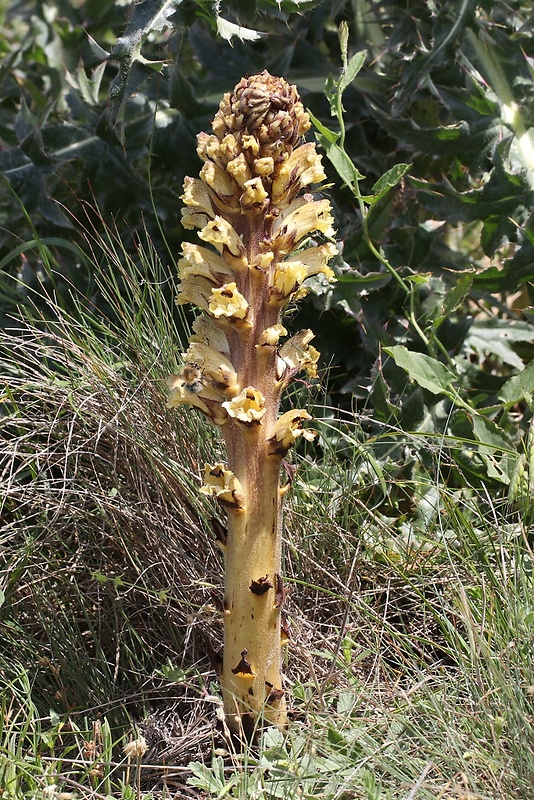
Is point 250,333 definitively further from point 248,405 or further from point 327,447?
point 327,447

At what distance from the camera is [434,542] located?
2.27 metres

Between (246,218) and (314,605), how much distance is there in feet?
3.67

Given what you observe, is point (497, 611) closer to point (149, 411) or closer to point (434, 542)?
point (434, 542)

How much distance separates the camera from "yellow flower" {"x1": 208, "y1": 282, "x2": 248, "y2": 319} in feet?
5.80

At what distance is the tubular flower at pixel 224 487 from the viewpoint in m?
1.81

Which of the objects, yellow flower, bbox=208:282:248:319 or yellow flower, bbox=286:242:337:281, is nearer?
yellow flower, bbox=208:282:248:319

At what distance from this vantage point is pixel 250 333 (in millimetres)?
1841

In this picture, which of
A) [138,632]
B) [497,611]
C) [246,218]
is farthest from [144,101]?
[497,611]

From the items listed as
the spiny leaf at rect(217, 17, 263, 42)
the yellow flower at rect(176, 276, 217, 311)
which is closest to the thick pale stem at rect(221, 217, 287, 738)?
the yellow flower at rect(176, 276, 217, 311)

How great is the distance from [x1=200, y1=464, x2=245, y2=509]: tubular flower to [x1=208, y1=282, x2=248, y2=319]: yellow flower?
318 mm

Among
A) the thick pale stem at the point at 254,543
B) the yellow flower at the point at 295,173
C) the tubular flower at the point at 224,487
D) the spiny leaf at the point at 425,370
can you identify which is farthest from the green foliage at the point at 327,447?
the yellow flower at the point at 295,173

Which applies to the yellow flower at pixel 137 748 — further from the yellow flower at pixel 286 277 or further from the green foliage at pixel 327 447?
the yellow flower at pixel 286 277

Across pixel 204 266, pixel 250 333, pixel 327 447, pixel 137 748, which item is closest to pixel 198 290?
pixel 204 266

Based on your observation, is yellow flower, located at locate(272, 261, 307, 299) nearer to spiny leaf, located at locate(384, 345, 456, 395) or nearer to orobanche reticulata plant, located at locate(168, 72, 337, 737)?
orobanche reticulata plant, located at locate(168, 72, 337, 737)
